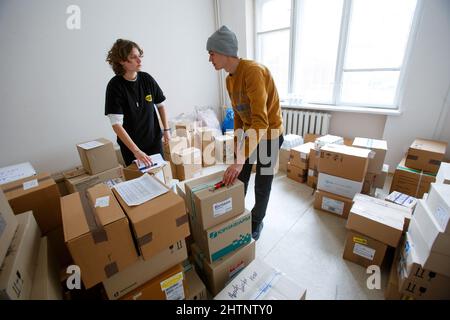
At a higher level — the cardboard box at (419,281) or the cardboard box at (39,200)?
the cardboard box at (39,200)

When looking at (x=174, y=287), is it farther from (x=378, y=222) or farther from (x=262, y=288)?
(x=378, y=222)

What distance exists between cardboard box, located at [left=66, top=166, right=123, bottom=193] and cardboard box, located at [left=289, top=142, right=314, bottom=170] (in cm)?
189

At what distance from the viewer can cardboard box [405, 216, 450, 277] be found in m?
1.00

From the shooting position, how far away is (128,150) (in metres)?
1.75

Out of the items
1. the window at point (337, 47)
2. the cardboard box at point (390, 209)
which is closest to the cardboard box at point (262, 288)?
the cardboard box at point (390, 209)

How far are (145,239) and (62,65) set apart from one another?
224 centimetres

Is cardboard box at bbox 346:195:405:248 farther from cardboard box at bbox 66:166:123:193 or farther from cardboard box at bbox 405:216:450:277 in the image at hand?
cardboard box at bbox 66:166:123:193

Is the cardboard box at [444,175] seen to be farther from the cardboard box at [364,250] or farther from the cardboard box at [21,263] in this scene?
the cardboard box at [21,263]

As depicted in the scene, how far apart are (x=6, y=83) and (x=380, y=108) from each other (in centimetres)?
395

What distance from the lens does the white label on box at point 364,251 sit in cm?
144

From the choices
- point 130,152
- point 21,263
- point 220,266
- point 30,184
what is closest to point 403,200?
point 220,266

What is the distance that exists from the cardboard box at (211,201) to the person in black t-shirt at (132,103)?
614 millimetres

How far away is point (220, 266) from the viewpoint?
1.22 meters

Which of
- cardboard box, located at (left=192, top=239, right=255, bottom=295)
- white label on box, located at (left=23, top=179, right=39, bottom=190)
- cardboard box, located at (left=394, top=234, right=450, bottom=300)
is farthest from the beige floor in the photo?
white label on box, located at (left=23, top=179, right=39, bottom=190)
